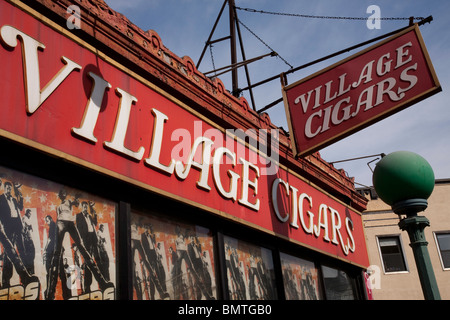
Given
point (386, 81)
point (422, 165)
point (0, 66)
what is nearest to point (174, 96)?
point (0, 66)

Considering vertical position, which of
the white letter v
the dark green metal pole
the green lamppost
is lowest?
the dark green metal pole

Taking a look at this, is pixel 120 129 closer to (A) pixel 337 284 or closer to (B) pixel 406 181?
(B) pixel 406 181

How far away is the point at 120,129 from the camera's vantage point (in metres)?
5.65

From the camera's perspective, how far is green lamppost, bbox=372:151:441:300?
706 centimetres

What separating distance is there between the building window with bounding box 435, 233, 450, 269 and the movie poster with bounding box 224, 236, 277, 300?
1923 centimetres

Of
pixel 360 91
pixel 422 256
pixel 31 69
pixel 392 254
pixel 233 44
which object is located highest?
pixel 233 44

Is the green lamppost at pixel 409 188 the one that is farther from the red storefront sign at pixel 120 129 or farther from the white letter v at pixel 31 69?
the white letter v at pixel 31 69

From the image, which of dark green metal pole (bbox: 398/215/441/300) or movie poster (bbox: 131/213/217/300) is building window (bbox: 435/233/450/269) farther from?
movie poster (bbox: 131/213/217/300)

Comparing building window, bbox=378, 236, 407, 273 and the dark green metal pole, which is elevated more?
building window, bbox=378, 236, 407, 273

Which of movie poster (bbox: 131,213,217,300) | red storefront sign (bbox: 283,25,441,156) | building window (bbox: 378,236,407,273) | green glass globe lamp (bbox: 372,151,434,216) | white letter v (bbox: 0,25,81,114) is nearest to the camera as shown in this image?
white letter v (bbox: 0,25,81,114)

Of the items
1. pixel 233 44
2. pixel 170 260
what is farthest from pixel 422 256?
pixel 233 44

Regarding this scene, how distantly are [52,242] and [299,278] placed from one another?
214 inches

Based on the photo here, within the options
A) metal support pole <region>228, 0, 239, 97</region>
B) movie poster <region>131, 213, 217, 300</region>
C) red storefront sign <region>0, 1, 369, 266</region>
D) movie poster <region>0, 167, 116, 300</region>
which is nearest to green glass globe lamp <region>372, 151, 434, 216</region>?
red storefront sign <region>0, 1, 369, 266</region>

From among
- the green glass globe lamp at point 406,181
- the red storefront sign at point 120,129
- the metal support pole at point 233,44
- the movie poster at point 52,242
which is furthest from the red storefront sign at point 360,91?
the movie poster at point 52,242
